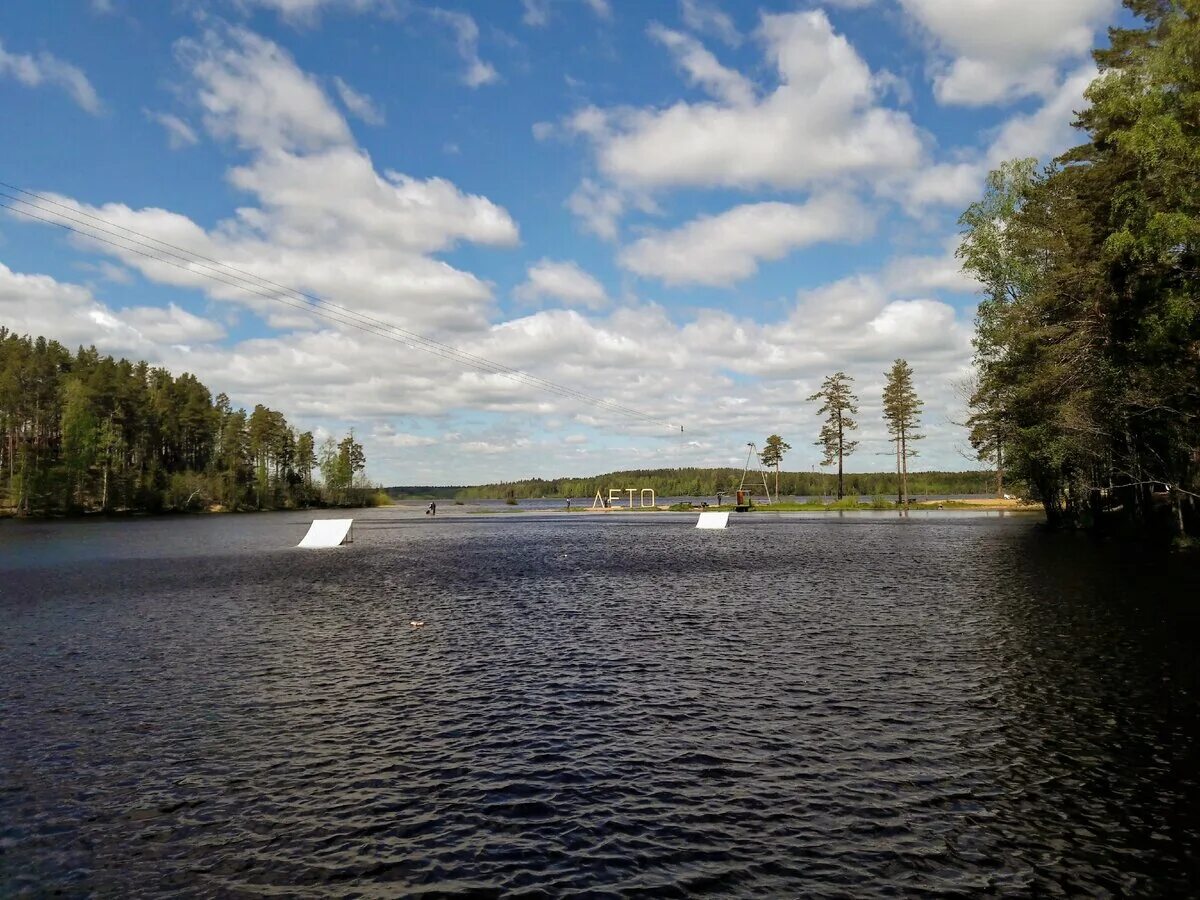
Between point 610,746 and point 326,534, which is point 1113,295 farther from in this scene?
point 326,534

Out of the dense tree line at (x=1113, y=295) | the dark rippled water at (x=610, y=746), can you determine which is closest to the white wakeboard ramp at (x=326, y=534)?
the dark rippled water at (x=610, y=746)

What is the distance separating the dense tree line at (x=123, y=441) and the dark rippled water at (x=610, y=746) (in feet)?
358

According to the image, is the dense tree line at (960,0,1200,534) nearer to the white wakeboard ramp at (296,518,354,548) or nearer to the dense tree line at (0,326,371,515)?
the white wakeboard ramp at (296,518,354,548)

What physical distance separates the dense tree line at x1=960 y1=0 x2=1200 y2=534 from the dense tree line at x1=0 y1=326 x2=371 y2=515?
13662 cm

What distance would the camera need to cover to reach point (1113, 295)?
38.0m

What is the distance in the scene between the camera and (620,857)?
33.3ft

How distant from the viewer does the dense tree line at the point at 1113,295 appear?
107ft

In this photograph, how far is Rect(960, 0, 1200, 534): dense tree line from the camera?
3259 cm

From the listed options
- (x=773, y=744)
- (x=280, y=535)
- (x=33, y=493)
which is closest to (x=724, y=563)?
(x=773, y=744)

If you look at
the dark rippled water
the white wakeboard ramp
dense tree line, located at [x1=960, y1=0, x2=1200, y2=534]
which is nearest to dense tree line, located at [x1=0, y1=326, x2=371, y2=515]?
the white wakeboard ramp

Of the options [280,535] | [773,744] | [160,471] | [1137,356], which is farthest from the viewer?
[160,471]

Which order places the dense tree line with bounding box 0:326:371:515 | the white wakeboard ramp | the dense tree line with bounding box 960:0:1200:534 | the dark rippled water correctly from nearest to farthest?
the dark rippled water < the dense tree line with bounding box 960:0:1200:534 < the white wakeboard ramp < the dense tree line with bounding box 0:326:371:515

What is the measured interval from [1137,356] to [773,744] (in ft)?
123

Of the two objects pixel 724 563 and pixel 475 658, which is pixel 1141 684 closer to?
pixel 475 658
